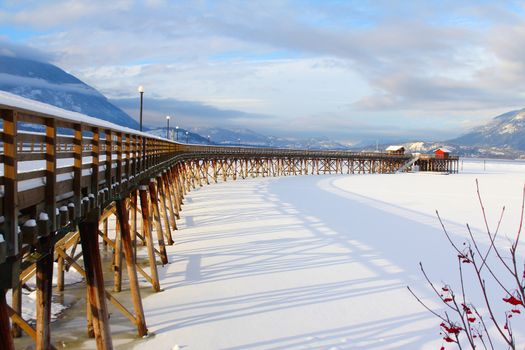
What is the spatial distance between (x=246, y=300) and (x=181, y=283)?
201cm

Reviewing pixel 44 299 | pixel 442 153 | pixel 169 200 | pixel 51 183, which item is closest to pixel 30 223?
pixel 51 183

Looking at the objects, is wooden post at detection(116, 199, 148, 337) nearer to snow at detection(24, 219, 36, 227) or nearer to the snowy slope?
the snowy slope

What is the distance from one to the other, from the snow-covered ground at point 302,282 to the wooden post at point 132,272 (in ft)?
1.02

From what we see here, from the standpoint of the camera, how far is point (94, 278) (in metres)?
6.31

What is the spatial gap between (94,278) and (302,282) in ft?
18.2

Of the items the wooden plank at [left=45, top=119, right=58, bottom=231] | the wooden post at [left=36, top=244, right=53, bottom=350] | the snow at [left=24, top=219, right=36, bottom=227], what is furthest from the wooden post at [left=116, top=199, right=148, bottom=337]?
the snow at [left=24, top=219, right=36, bottom=227]

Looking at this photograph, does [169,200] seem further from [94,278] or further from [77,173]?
[77,173]

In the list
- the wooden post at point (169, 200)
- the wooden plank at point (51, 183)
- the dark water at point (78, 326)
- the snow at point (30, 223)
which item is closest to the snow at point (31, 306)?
the dark water at point (78, 326)

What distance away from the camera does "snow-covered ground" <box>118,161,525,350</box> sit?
7.87 m

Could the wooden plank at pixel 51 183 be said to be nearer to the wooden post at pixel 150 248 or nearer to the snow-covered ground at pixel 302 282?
the snow-covered ground at pixel 302 282

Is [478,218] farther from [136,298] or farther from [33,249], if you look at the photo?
[33,249]

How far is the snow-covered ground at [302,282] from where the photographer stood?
7.87m

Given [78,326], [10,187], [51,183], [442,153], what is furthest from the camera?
[442,153]

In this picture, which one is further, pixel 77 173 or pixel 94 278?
pixel 94 278
